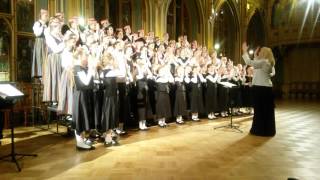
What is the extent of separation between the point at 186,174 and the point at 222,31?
13.0 m

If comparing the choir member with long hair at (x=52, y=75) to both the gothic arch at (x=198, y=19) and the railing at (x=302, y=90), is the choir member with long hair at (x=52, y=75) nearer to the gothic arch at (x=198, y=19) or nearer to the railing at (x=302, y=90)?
the gothic arch at (x=198, y=19)

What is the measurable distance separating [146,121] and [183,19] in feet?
21.0

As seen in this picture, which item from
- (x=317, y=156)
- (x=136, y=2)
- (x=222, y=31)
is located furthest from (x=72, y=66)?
(x=222, y=31)

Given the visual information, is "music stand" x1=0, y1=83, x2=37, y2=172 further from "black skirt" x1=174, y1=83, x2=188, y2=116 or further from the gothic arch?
the gothic arch

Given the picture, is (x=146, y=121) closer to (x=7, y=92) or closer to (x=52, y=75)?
(x=52, y=75)

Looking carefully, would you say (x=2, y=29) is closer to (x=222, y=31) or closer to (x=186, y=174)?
(x=186, y=174)

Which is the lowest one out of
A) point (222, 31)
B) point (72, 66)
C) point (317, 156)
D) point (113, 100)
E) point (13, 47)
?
point (317, 156)

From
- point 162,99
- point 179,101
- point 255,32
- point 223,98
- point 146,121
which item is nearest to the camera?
point 162,99

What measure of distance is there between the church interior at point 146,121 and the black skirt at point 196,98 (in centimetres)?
8

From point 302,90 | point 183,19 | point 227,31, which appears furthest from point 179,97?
point 302,90

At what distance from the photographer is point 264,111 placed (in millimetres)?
6922

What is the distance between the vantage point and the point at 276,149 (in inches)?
220

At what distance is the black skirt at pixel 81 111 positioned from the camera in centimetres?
546

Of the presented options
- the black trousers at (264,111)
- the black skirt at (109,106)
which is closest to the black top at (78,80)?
the black skirt at (109,106)
